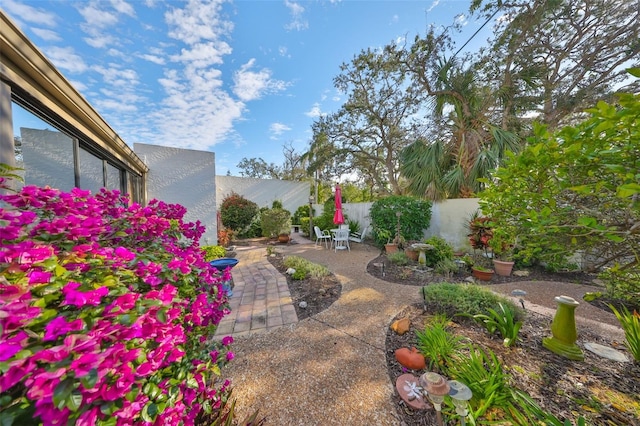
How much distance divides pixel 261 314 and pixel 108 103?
4.52 meters

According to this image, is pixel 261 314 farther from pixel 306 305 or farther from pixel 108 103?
pixel 108 103

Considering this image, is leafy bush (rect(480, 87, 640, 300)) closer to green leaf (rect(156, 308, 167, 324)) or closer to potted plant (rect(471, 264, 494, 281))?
green leaf (rect(156, 308, 167, 324))

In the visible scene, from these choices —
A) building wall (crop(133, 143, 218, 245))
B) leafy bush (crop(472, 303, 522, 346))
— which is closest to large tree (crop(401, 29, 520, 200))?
leafy bush (crop(472, 303, 522, 346))

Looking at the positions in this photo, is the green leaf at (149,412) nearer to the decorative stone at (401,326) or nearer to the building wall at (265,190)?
the decorative stone at (401,326)

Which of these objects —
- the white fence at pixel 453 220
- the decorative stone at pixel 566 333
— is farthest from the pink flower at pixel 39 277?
the white fence at pixel 453 220

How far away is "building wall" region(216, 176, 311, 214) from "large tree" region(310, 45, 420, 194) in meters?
2.81

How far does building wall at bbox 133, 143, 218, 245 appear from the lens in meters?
5.71

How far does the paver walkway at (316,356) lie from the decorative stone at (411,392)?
10 cm

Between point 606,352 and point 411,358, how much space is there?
6.34 ft

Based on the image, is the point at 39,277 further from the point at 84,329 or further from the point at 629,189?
the point at 629,189

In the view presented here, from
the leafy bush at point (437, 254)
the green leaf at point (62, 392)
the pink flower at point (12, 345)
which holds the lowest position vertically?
the leafy bush at point (437, 254)

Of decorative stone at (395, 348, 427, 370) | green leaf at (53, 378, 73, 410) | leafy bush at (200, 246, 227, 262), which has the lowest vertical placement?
decorative stone at (395, 348, 427, 370)

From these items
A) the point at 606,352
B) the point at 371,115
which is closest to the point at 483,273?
the point at 606,352

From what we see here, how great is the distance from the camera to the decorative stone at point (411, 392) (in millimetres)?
1596
